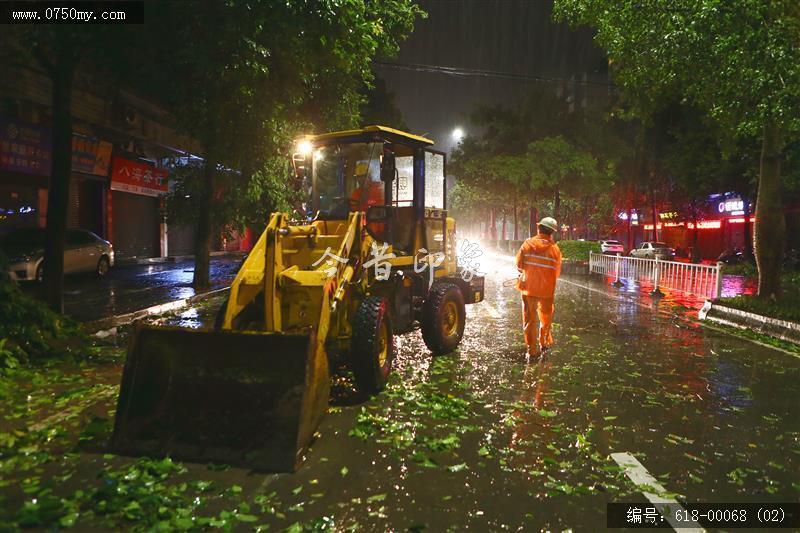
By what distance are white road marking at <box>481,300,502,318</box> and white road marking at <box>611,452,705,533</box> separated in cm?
783

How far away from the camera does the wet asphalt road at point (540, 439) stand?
12.6ft

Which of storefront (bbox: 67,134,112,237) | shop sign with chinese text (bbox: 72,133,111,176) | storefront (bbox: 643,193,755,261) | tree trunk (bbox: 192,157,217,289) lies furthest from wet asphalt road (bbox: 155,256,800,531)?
storefront (bbox: 643,193,755,261)

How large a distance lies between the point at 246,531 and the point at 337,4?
22.8ft

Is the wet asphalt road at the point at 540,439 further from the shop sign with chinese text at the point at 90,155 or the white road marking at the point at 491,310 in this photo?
the shop sign with chinese text at the point at 90,155

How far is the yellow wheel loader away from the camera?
463cm

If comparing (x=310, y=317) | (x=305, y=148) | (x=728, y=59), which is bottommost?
(x=310, y=317)

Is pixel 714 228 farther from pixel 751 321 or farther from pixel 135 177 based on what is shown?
pixel 135 177

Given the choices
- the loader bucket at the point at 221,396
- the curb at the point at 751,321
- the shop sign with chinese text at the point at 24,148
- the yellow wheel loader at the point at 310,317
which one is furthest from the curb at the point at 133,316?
the curb at the point at 751,321

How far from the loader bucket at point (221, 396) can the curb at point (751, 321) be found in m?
9.13

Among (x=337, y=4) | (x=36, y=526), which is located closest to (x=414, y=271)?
(x=337, y=4)

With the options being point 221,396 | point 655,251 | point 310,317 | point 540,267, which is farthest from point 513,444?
point 655,251

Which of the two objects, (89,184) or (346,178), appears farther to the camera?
(89,184)

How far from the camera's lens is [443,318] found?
8.36m

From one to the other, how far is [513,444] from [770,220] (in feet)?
37.0
